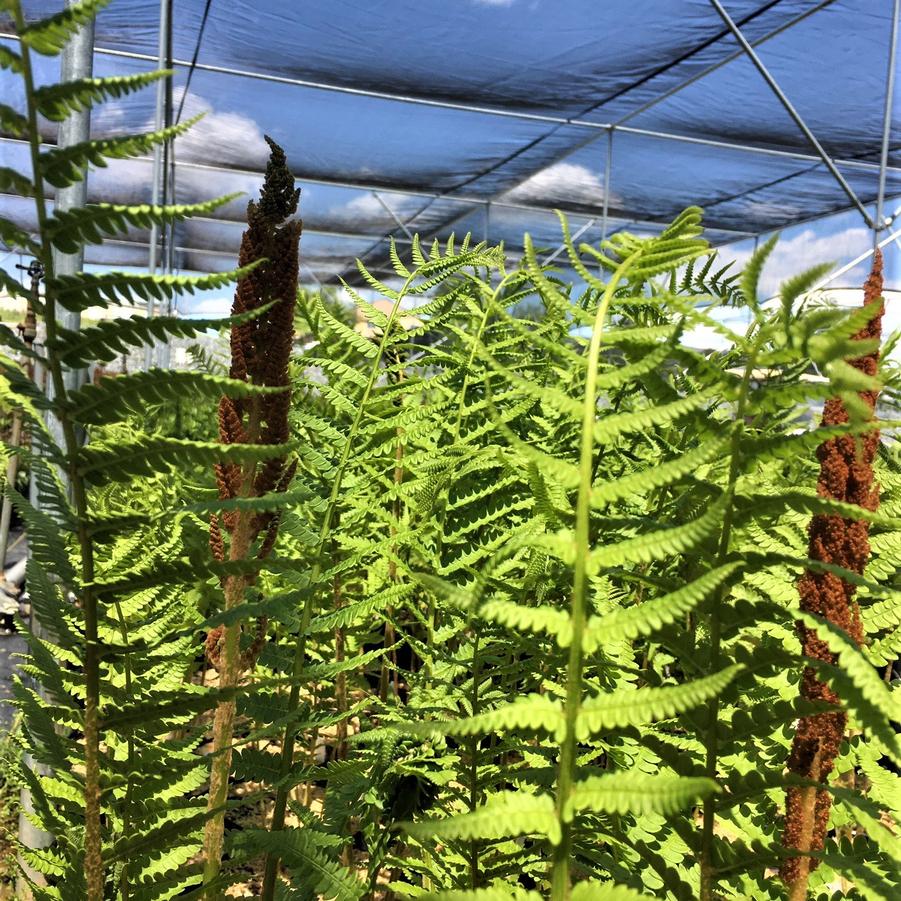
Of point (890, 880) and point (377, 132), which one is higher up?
point (377, 132)

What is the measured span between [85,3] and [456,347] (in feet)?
2.72

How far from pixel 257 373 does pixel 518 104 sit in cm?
760

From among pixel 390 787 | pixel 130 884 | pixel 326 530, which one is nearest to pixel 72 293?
pixel 326 530

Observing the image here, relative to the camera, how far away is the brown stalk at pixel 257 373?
732 mm

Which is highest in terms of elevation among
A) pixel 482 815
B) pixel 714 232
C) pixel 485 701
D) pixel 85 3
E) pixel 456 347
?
pixel 714 232

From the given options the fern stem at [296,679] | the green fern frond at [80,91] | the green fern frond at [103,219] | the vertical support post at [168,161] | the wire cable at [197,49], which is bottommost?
the fern stem at [296,679]

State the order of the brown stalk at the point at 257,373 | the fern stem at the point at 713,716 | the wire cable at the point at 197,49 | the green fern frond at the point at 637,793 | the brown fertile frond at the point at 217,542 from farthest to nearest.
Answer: the wire cable at the point at 197,49, the brown fertile frond at the point at 217,542, the brown stalk at the point at 257,373, the fern stem at the point at 713,716, the green fern frond at the point at 637,793

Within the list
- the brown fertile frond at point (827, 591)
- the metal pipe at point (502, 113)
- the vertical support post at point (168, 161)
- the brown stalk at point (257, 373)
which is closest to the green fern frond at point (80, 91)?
the brown stalk at point (257, 373)

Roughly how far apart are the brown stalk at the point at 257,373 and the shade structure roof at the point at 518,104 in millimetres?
5598

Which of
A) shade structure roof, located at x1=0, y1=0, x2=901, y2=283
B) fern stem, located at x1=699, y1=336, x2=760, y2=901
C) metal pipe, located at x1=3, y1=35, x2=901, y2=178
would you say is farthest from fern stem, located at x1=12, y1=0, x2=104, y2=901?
metal pipe, located at x1=3, y1=35, x2=901, y2=178

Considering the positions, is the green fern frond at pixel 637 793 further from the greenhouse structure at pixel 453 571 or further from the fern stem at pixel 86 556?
the fern stem at pixel 86 556

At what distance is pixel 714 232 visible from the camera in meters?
12.8

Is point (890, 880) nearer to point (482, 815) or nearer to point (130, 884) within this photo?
point (482, 815)

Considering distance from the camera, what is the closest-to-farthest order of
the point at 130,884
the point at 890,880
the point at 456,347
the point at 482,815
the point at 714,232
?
the point at 482,815, the point at 890,880, the point at 130,884, the point at 456,347, the point at 714,232
